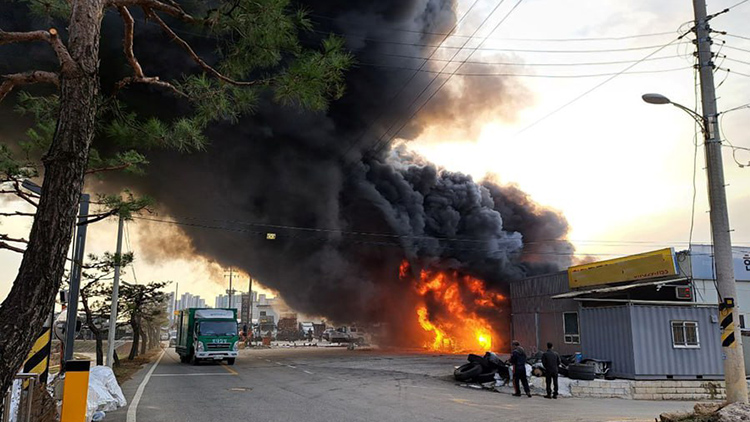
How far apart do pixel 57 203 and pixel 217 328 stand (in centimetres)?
2162

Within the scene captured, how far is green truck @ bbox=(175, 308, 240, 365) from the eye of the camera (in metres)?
23.9

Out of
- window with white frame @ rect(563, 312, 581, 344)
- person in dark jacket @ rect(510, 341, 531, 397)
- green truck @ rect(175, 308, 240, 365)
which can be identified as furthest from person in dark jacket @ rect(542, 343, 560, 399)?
green truck @ rect(175, 308, 240, 365)

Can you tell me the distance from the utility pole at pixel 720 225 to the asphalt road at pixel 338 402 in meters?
2.16

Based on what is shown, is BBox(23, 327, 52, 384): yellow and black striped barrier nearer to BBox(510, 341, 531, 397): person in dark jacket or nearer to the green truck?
BBox(510, 341, 531, 397): person in dark jacket

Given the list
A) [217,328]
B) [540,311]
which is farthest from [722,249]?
[217,328]

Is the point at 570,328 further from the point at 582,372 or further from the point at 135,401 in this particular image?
the point at 135,401

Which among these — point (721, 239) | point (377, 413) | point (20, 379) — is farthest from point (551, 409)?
point (20, 379)

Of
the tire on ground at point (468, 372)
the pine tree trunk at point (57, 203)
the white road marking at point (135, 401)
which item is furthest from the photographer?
the tire on ground at point (468, 372)

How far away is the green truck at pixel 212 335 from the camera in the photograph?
78.5ft

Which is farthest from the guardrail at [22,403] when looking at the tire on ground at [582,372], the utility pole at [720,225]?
the tire on ground at [582,372]

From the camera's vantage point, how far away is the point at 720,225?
10.8 metres

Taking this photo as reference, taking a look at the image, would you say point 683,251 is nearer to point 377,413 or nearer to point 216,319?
point 377,413

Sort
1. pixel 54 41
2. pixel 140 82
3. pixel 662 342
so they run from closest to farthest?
pixel 54 41
pixel 140 82
pixel 662 342

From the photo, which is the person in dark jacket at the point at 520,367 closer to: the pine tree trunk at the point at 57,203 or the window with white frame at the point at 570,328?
the window with white frame at the point at 570,328
